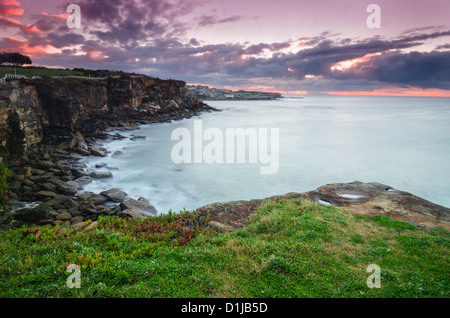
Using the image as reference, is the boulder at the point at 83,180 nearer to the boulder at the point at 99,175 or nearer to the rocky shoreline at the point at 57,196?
the rocky shoreline at the point at 57,196

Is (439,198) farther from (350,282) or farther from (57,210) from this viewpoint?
(57,210)

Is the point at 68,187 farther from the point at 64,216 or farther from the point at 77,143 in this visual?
the point at 77,143

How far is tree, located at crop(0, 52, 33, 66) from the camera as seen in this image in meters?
49.8

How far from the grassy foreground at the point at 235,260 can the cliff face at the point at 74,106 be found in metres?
18.2

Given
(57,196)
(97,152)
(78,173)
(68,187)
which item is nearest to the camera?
(57,196)

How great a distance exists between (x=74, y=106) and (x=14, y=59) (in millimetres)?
33737

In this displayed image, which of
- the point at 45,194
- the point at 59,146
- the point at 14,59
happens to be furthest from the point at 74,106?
the point at 14,59

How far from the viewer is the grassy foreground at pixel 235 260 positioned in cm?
557

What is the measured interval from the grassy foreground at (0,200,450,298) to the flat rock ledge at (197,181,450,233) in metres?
1.40

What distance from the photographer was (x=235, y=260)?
6926 millimetres

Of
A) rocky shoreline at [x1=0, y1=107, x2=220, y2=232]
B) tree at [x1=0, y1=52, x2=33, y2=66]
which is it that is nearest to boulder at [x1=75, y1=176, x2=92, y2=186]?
rocky shoreline at [x1=0, y1=107, x2=220, y2=232]

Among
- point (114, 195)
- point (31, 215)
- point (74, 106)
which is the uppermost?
point (74, 106)

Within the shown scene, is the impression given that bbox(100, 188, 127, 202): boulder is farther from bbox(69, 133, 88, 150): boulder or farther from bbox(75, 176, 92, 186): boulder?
bbox(69, 133, 88, 150): boulder

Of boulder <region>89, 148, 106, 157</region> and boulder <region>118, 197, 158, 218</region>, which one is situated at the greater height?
boulder <region>89, 148, 106, 157</region>
